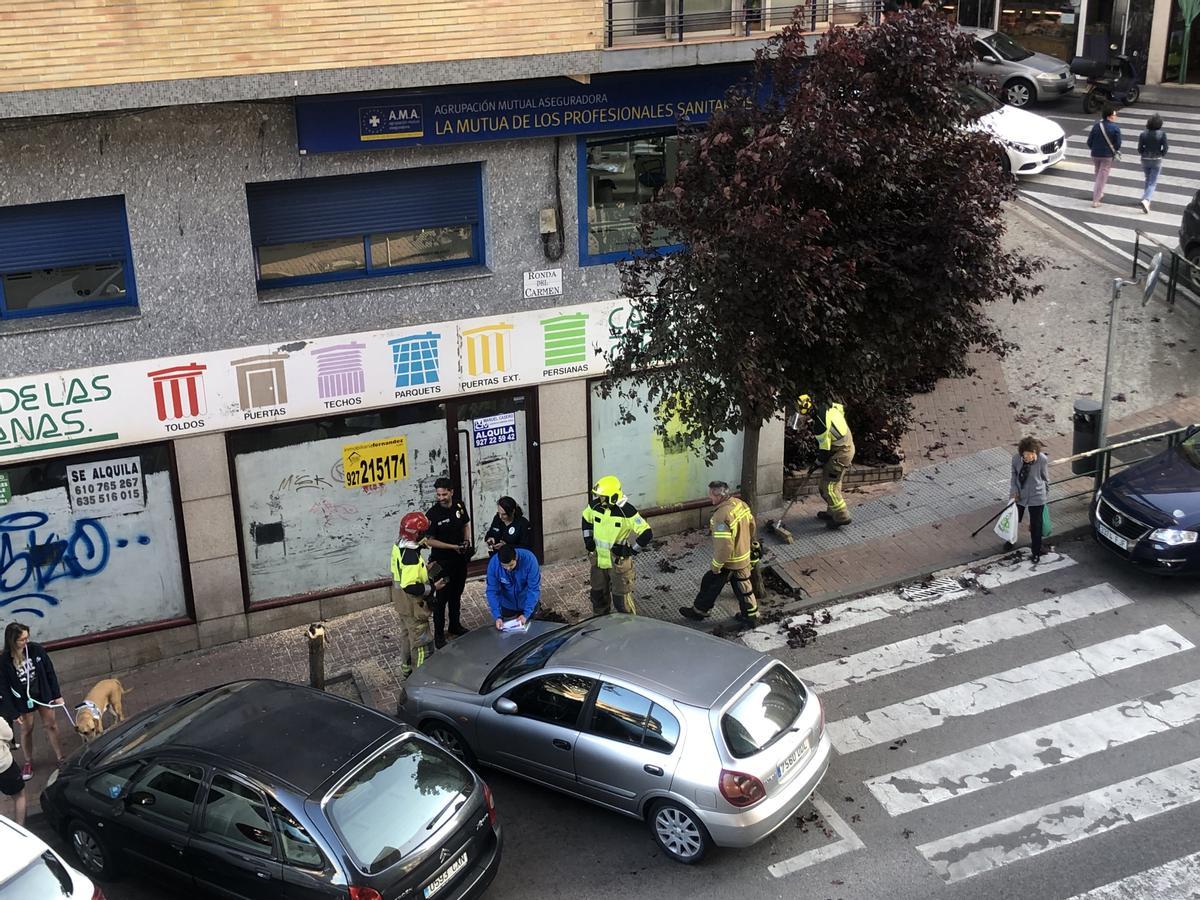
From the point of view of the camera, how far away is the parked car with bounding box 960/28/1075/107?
27344 mm

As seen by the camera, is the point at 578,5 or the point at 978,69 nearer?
the point at 578,5

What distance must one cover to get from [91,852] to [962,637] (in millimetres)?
7741

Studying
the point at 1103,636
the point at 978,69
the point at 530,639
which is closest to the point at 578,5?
the point at 530,639

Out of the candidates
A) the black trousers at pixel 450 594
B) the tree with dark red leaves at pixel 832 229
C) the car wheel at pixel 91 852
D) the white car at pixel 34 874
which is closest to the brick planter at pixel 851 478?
the tree with dark red leaves at pixel 832 229

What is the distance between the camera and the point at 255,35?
11.1 m

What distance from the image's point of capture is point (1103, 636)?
1243cm

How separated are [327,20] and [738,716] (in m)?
6.71

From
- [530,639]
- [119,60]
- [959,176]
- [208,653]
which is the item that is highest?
[119,60]

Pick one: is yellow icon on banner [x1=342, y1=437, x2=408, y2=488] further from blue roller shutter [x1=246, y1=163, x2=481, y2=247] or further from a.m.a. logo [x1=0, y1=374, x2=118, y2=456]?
a.m.a. logo [x1=0, y1=374, x2=118, y2=456]

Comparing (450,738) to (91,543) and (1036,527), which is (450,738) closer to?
(91,543)

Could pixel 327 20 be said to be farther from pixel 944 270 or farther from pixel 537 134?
pixel 944 270

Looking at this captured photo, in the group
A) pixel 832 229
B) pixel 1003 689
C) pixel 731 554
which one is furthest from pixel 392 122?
pixel 1003 689

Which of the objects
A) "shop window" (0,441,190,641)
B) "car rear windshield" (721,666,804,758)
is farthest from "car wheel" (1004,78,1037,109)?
"shop window" (0,441,190,641)

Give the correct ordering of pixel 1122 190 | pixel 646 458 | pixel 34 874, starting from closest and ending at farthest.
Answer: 1. pixel 34 874
2. pixel 646 458
3. pixel 1122 190
